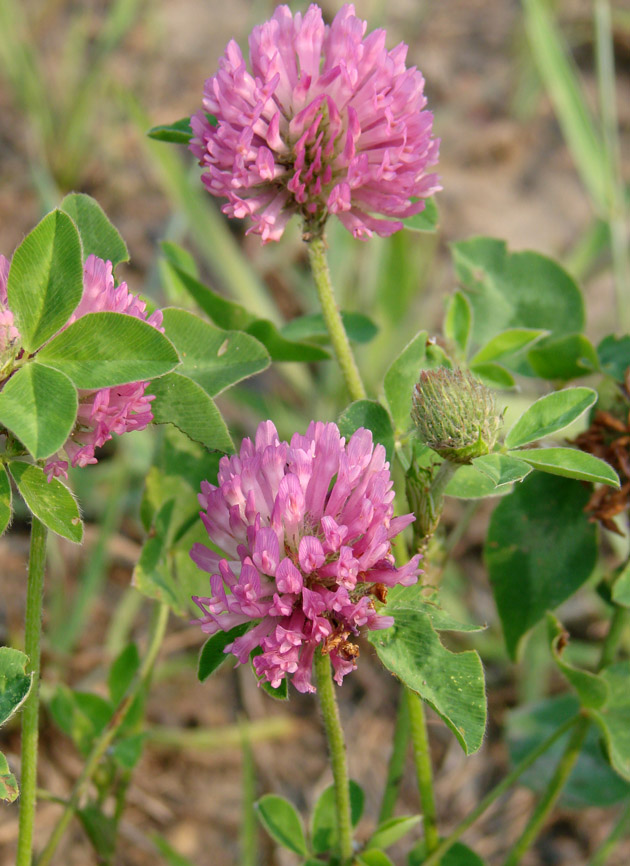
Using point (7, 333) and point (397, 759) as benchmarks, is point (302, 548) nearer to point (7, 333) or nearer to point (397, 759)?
point (7, 333)

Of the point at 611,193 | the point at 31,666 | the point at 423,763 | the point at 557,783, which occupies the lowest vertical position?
the point at 557,783

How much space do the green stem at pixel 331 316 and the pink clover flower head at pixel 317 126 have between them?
0.06m

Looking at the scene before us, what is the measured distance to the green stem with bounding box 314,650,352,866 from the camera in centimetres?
120

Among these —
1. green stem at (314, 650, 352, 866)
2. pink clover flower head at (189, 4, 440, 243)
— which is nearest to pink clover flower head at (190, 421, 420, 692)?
green stem at (314, 650, 352, 866)

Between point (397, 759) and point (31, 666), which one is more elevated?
point (31, 666)

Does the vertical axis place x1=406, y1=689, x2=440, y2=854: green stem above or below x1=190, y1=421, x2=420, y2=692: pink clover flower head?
below

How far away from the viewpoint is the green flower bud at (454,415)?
3.93ft

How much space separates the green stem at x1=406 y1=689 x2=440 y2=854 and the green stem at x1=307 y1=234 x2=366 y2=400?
467 millimetres

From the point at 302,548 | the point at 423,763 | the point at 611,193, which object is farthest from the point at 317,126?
the point at 611,193

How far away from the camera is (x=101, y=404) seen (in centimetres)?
116

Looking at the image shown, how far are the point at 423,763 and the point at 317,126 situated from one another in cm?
99

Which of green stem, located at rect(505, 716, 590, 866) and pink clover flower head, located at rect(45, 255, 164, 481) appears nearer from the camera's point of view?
pink clover flower head, located at rect(45, 255, 164, 481)

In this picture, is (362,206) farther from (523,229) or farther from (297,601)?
(523,229)

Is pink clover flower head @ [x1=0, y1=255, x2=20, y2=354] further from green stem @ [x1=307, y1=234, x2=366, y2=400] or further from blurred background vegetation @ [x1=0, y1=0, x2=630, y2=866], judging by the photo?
blurred background vegetation @ [x1=0, y1=0, x2=630, y2=866]
